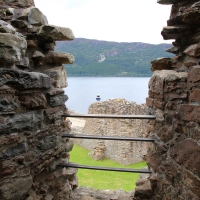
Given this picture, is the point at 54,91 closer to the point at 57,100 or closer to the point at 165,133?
the point at 57,100

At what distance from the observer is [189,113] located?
2.38 metres

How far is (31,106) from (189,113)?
1598 mm

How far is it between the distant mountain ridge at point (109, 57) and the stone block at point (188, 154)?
18.5m

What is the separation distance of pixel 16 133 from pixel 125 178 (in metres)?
5.85

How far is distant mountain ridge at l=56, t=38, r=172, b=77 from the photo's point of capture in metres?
30.2

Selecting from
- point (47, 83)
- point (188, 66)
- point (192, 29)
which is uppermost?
point (192, 29)

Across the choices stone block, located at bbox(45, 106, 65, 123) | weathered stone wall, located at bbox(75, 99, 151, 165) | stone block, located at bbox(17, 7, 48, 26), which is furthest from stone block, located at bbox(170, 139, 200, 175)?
weathered stone wall, located at bbox(75, 99, 151, 165)

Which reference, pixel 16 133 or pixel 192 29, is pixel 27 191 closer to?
pixel 16 133

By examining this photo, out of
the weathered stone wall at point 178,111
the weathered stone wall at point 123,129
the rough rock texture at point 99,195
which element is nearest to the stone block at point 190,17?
the weathered stone wall at point 178,111

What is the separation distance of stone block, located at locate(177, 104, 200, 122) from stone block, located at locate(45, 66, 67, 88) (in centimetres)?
156

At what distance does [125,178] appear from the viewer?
7.66 meters

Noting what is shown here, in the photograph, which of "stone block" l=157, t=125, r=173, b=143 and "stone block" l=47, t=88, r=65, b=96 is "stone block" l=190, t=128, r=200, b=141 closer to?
"stone block" l=157, t=125, r=173, b=143

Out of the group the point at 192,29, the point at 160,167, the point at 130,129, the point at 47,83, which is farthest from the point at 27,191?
the point at 130,129

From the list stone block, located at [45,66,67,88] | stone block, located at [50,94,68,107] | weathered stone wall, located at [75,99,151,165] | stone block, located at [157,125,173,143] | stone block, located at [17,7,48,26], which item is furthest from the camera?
weathered stone wall, located at [75,99,151,165]
